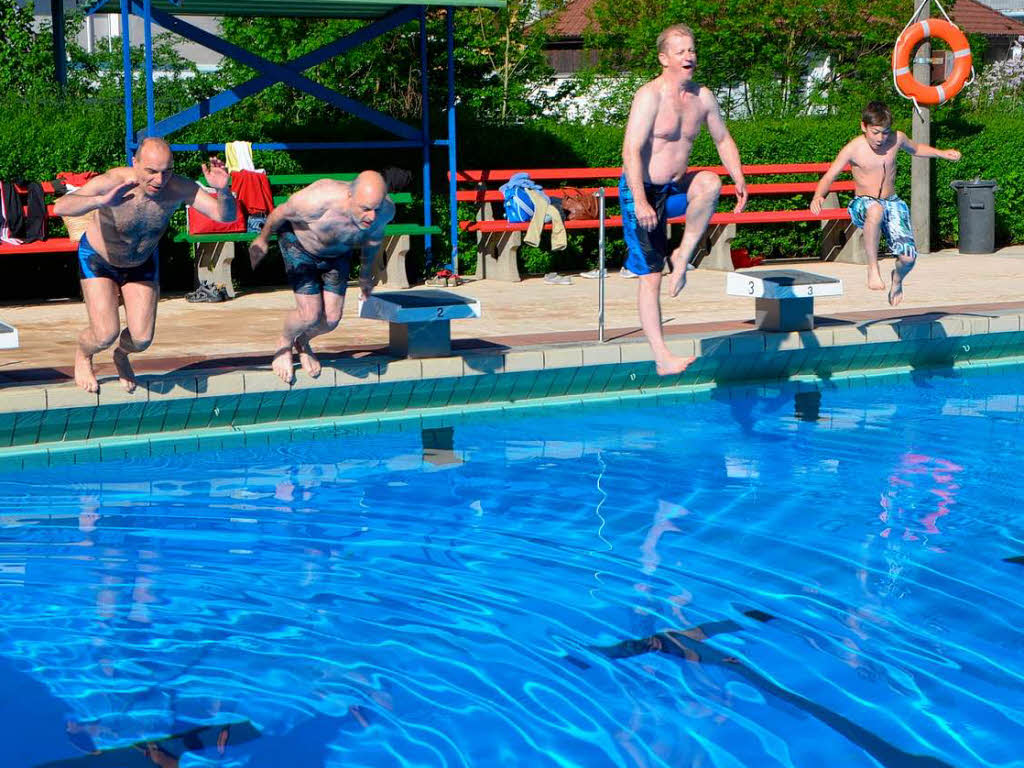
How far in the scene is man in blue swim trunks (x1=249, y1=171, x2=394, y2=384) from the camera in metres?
7.79

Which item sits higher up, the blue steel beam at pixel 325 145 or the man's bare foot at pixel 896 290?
the blue steel beam at pixel 325 145

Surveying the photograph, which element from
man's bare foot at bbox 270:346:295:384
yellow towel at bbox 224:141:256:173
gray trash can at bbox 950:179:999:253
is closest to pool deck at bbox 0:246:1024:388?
man's bare foot at bbox 270:346:295:384

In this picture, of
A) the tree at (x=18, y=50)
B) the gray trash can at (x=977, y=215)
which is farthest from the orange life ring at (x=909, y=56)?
the tree at (x=18, y=50)

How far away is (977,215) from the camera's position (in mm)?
16406

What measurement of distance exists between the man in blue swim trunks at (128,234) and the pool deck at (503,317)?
403 millimetres

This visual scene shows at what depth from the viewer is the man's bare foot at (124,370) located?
806 centimetres

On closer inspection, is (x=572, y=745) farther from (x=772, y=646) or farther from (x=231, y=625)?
(x=231, y=625)

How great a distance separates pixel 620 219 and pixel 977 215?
4.24 metres

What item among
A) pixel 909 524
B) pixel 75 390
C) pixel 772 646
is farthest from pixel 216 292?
pixel 772 646

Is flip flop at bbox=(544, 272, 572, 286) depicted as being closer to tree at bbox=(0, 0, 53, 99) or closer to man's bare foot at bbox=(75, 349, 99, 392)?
man's bare foot at bbox=(75, 349, 99, 392)

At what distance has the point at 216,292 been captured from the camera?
12492 mm

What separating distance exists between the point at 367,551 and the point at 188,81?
13838 mm

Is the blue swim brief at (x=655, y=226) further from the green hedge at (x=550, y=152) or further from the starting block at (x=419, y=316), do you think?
the green hedge at (x=550, y=152)

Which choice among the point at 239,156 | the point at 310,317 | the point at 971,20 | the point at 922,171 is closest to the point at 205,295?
the point at 239,156
